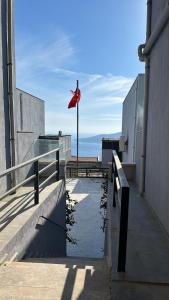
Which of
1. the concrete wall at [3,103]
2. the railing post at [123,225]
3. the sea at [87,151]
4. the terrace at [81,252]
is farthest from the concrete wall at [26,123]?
the sea at [87,151]

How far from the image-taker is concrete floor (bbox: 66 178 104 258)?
17.3 feet

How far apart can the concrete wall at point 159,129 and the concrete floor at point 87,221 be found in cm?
190

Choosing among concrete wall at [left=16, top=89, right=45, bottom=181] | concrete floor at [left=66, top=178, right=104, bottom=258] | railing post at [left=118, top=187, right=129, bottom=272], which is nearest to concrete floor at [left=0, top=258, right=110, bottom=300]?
railing post at [left=118, top=187, right=129, bottom=272]

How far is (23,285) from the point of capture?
6.37ft

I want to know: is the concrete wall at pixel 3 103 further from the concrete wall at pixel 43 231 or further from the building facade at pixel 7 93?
the concrete wall at pixel 43 231

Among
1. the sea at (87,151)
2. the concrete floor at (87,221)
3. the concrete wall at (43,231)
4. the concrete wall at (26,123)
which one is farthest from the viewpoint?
the sea at (87,151)

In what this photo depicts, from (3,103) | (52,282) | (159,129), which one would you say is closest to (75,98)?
(3,103)

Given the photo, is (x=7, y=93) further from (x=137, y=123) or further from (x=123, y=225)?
(x=137, y=123)

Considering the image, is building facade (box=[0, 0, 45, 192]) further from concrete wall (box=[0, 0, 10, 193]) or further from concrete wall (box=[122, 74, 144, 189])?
concrete wall (box=[122, 74, 144, 189])

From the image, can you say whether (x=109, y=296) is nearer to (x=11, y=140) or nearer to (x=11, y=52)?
(x=11, y=140)

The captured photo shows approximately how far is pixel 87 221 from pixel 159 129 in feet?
13.1

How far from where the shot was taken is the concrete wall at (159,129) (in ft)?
10.1

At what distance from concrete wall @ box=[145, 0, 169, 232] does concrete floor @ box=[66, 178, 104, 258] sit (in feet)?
6.23

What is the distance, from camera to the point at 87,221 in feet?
21.8
